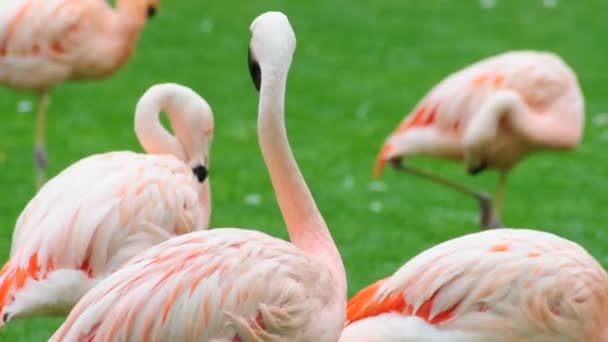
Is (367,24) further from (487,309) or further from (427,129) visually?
(487,309)

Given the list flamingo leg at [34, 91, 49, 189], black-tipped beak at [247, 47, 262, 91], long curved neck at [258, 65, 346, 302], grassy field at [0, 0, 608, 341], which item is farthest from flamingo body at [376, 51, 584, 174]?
black-tipped beak at [247, 47, 262, 91]

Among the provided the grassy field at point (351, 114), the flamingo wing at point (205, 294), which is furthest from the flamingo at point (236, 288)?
the grassy field at point (351, 114)

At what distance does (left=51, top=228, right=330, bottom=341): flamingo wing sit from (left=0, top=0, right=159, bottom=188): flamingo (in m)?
2.90

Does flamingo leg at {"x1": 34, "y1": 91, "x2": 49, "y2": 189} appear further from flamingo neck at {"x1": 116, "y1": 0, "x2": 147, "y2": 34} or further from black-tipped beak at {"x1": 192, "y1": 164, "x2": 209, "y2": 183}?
black-tipped beak at {"x1": 192, "y1": 164, "x2": 209, "y2": 183}

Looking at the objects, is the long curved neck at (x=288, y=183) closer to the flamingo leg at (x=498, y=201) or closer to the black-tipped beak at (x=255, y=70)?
the black-tipped beak at (x=255, y=70)

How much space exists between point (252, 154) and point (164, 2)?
312cm

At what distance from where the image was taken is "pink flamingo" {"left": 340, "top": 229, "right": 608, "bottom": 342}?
10.9ft

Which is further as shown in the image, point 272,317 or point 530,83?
point 530,83

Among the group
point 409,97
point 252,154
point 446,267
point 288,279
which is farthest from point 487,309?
point 409,97

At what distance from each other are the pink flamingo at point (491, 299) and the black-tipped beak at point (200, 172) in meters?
0.98

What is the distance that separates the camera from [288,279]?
304 cm

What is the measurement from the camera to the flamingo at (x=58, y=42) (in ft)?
18.9

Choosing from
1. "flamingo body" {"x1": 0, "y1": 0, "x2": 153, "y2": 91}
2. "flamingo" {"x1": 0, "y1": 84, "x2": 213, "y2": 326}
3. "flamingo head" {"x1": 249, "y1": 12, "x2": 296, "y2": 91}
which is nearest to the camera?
"flamingo head" {"x1": 249, "y1": 12, "x2": 296, "y2": 91}

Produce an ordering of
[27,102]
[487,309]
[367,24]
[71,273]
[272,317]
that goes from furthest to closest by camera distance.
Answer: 1. [367,24]
2. [27,102]
3. [71,273]
4. [487,309]
5. [272,317]
